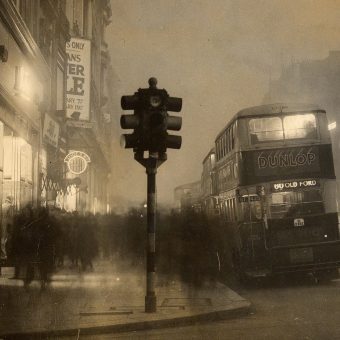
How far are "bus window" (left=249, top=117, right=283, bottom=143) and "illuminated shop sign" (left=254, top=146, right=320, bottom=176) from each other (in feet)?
1.11

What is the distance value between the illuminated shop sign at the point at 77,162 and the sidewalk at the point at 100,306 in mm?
13897

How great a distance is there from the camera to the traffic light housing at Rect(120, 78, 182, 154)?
9.19 metres

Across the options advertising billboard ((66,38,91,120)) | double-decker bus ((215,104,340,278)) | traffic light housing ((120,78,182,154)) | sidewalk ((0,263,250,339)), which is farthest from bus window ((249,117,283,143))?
advertising billboard ((66,38,91,120))

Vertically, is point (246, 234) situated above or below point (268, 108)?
below

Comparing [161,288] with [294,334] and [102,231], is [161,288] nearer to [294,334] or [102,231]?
[294,334]

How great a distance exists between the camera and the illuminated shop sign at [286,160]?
44.3 ft

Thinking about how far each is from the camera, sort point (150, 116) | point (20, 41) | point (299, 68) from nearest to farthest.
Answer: point (150, 116)
point (20, 41)
point (299, 68)

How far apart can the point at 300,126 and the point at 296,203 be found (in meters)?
1.90

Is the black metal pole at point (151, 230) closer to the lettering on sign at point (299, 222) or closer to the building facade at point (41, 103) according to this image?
the lettering on sign at point (299, 222)

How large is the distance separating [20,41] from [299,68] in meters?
79.2

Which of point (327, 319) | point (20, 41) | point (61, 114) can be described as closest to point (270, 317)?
point (327, 319)

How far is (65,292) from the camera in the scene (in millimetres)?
10883

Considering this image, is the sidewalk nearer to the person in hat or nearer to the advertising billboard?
the person in hat

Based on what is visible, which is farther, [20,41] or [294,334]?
[20,41]
